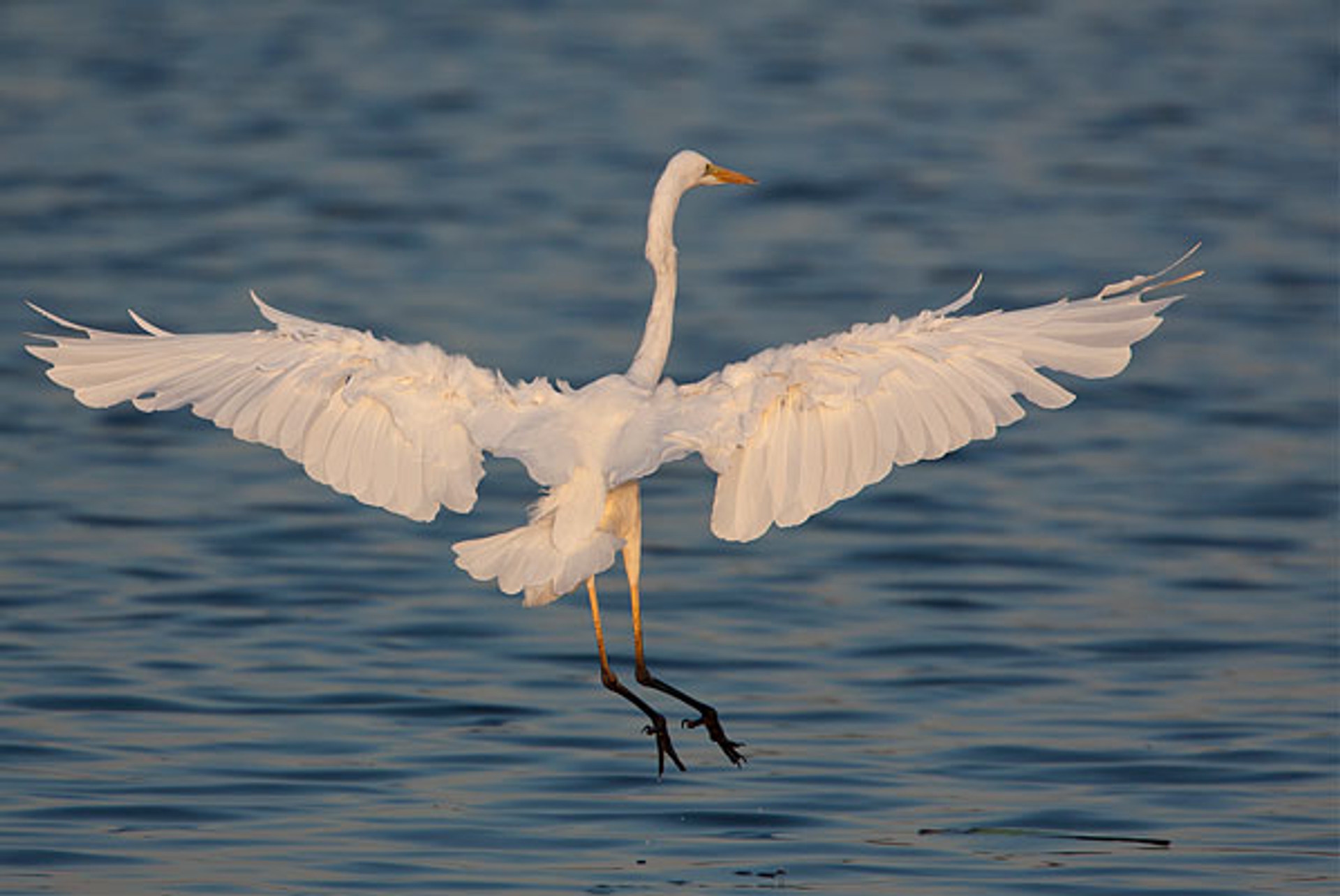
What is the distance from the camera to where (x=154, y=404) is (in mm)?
9719

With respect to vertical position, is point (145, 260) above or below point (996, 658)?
above

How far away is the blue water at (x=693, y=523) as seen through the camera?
11109 millimetres

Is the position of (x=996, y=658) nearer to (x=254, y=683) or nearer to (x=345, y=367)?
(x=254, y=683)

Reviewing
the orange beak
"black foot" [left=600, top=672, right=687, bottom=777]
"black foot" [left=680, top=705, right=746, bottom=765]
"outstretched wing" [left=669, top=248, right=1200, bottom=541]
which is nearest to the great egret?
"outstretched wing" [left=669, top=248, right=1200, bottom=541]

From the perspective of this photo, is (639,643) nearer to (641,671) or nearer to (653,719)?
(641,671)

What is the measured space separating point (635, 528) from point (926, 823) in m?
2.00

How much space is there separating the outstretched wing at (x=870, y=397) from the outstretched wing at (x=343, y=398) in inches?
31.2

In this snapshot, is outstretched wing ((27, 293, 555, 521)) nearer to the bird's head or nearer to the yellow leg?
the yellow leg

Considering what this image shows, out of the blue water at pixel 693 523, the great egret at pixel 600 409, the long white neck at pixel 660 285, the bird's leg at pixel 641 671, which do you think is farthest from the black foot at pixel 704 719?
the long white neck at pixel 660 285

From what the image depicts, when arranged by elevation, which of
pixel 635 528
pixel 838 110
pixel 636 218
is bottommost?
pixel 635 528

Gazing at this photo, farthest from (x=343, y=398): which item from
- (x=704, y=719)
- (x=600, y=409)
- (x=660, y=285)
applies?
(x=704, y=719)

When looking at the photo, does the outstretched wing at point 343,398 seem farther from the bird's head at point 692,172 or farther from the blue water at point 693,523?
the blue water at point 693,523

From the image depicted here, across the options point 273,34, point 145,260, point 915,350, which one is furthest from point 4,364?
point 273,34

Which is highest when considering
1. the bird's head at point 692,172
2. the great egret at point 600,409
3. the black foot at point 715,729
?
the bird's head at point 692,172
